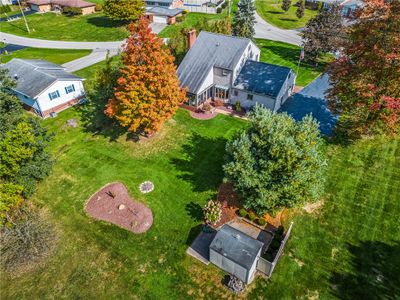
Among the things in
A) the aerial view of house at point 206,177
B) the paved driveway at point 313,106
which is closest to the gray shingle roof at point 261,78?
the aerial view of house at point 206,177

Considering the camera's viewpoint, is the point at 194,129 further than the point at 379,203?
Yes

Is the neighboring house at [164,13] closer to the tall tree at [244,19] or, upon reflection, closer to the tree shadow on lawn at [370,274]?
the tall tree at [244,19]

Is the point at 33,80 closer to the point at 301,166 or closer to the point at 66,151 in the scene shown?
the point at 66,151

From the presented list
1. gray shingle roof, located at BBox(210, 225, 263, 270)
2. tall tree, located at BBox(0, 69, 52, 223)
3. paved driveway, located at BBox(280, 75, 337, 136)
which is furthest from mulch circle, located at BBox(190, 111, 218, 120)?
gray shingle roof, located at BBox(210, 225, 263, 270)

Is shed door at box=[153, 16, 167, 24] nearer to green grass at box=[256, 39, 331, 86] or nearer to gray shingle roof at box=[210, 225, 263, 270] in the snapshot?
green grass at box=[256, 39, 331, 86]

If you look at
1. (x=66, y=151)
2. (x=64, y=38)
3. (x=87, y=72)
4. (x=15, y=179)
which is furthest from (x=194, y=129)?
(x=64, y=38)

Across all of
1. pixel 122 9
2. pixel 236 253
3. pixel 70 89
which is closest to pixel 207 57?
pixel 70 89
